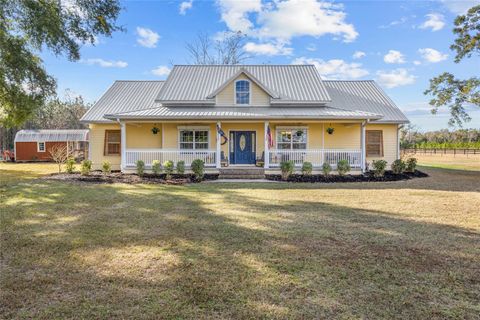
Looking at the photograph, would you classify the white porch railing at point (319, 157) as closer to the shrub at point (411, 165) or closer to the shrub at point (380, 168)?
the shrub at point (380, 168)

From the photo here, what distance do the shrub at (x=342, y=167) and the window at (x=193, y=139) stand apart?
710 cm

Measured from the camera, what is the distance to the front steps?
50.1 ft

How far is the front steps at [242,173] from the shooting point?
50.1 feet

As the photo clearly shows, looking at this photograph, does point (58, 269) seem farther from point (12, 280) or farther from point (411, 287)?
point (411, 287)

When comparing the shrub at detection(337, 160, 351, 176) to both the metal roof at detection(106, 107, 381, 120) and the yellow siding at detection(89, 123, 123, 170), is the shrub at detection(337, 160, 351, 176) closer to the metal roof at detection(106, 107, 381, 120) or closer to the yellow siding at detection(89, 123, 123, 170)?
the metal roof at detection(106, 107, 381, 120)

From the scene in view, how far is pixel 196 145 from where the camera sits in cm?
1769

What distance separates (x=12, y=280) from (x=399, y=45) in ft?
87.0

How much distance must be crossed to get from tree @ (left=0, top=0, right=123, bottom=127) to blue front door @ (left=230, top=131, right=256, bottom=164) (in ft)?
25.4

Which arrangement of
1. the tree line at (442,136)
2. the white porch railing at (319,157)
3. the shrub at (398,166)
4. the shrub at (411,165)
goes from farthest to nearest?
the tree line at (442,136) < the shrub at (411,165) < the shrub at (398,166) < the white porch railing at (319,157)

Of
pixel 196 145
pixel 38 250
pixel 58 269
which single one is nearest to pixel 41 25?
pixel 196 145

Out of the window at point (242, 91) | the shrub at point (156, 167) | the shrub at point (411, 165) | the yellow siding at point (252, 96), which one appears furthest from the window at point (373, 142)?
the shrub at point (156, 167)

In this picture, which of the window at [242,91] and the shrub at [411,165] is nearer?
the shrub at [411,165]

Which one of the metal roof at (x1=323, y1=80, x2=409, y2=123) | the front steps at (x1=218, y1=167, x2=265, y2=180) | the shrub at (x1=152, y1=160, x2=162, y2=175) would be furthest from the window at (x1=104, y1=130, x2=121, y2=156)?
the metal roof at (x1=323, y1=80, x2=409, y2=123)

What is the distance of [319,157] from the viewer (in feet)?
53.3
